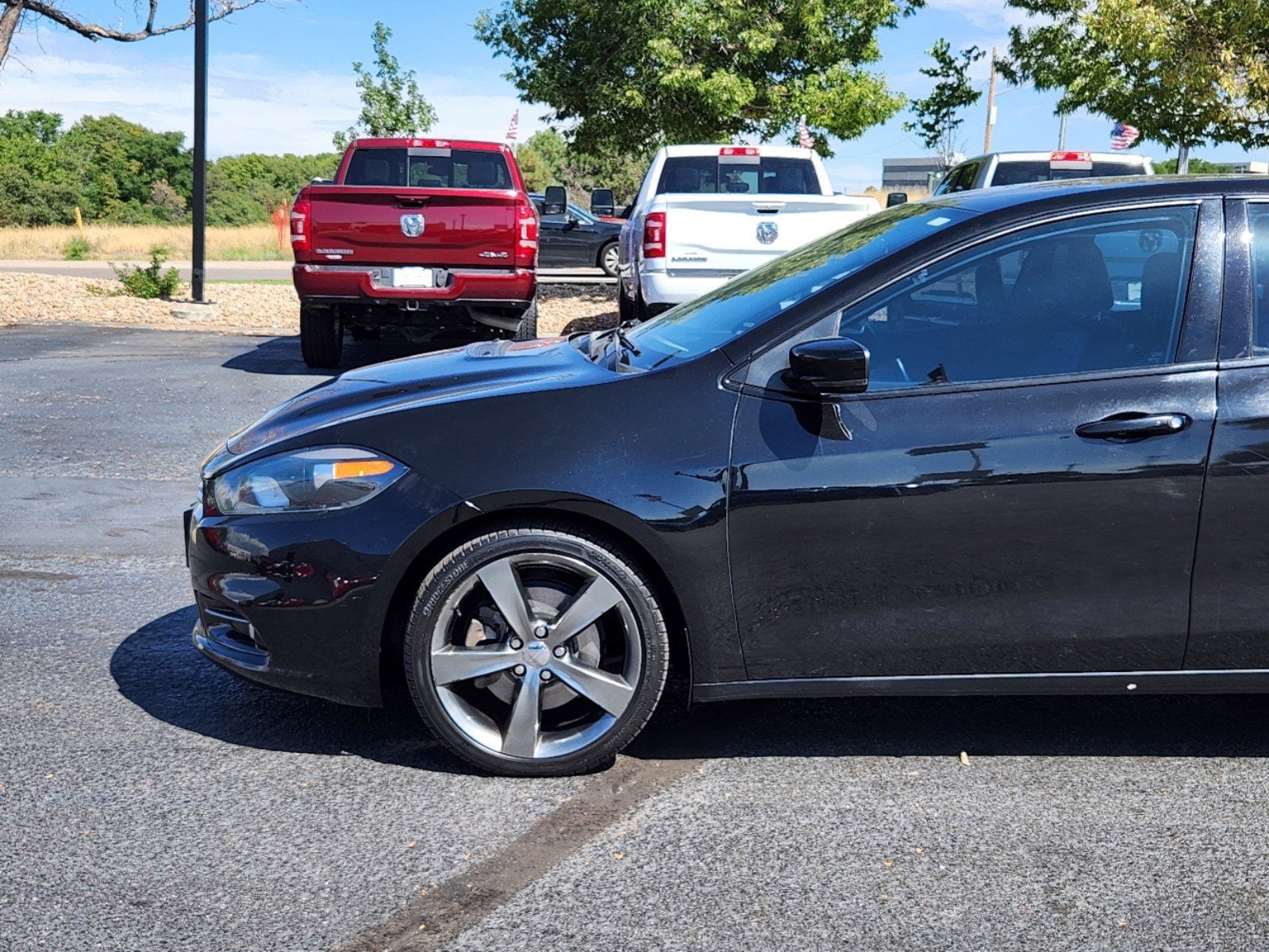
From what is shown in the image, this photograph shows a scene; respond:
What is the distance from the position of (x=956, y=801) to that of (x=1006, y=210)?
1658 millimetres

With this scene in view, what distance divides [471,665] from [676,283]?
778cm

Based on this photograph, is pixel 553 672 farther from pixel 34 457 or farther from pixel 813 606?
pixel 34 457

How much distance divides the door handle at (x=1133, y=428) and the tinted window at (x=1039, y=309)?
7.2 inches

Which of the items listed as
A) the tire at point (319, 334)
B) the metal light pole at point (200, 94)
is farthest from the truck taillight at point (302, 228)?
the metal light pole at point (200, 94)

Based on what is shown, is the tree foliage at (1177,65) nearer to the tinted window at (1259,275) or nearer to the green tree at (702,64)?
the green tree at (702,64)

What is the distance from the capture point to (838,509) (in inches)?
138

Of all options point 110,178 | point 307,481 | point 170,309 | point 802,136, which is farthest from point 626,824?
point 110,178

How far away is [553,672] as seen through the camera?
3.62m

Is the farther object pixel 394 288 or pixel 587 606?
pixel 394 288

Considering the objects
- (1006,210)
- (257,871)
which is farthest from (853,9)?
(257,871)

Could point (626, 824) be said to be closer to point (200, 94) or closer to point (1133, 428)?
point (1133, 428)

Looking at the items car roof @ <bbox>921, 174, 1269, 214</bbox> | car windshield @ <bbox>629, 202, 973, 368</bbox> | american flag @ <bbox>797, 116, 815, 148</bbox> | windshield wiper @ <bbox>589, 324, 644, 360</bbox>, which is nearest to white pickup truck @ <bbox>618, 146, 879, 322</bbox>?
windshield wiper @ <bbox>589, 324, 644, 360</bbox>

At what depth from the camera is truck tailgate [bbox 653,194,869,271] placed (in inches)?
428

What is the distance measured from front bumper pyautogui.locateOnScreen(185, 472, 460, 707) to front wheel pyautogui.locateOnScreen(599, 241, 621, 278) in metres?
21.4
